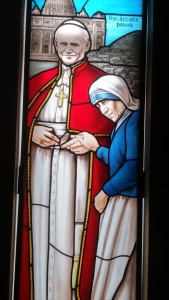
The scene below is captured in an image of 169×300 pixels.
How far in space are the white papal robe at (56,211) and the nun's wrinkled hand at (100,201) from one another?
0.06 m

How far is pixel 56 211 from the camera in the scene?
222 centimetres

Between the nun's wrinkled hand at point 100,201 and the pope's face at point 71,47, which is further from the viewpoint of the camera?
the pope's face at point 71,47

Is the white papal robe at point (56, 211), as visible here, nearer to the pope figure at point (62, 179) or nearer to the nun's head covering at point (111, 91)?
the pope figure at point (62, 179)

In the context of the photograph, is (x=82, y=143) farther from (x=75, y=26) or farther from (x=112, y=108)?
(x=75, y=26)

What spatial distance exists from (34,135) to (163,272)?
940 millimetres

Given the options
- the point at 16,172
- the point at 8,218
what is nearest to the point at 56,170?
the point at 16,172

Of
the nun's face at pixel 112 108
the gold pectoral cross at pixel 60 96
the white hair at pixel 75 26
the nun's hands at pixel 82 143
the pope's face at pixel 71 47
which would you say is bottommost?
the nun's hands at pixel 82 143

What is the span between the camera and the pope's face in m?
2.37

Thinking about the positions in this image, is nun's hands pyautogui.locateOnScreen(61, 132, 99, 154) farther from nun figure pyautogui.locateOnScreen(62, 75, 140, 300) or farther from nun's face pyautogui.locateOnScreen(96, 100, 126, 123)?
nun's face pyautogui.locateOnScreen(96, 100, 126, 123)

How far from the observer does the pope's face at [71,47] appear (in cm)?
237

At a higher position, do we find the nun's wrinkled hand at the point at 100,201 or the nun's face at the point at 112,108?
the nun's face at the point at 112,108

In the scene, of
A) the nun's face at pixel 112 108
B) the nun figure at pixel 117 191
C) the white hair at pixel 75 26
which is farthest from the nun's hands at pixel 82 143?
the white hair at pixel 75 26

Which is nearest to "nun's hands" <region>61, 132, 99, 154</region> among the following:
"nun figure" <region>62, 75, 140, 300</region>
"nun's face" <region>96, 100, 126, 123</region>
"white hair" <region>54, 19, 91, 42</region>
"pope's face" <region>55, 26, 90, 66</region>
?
"nun figure" <region>62, 75, 140, 300</region>

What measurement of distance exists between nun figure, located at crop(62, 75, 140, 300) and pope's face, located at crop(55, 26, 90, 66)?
0.59 ft
